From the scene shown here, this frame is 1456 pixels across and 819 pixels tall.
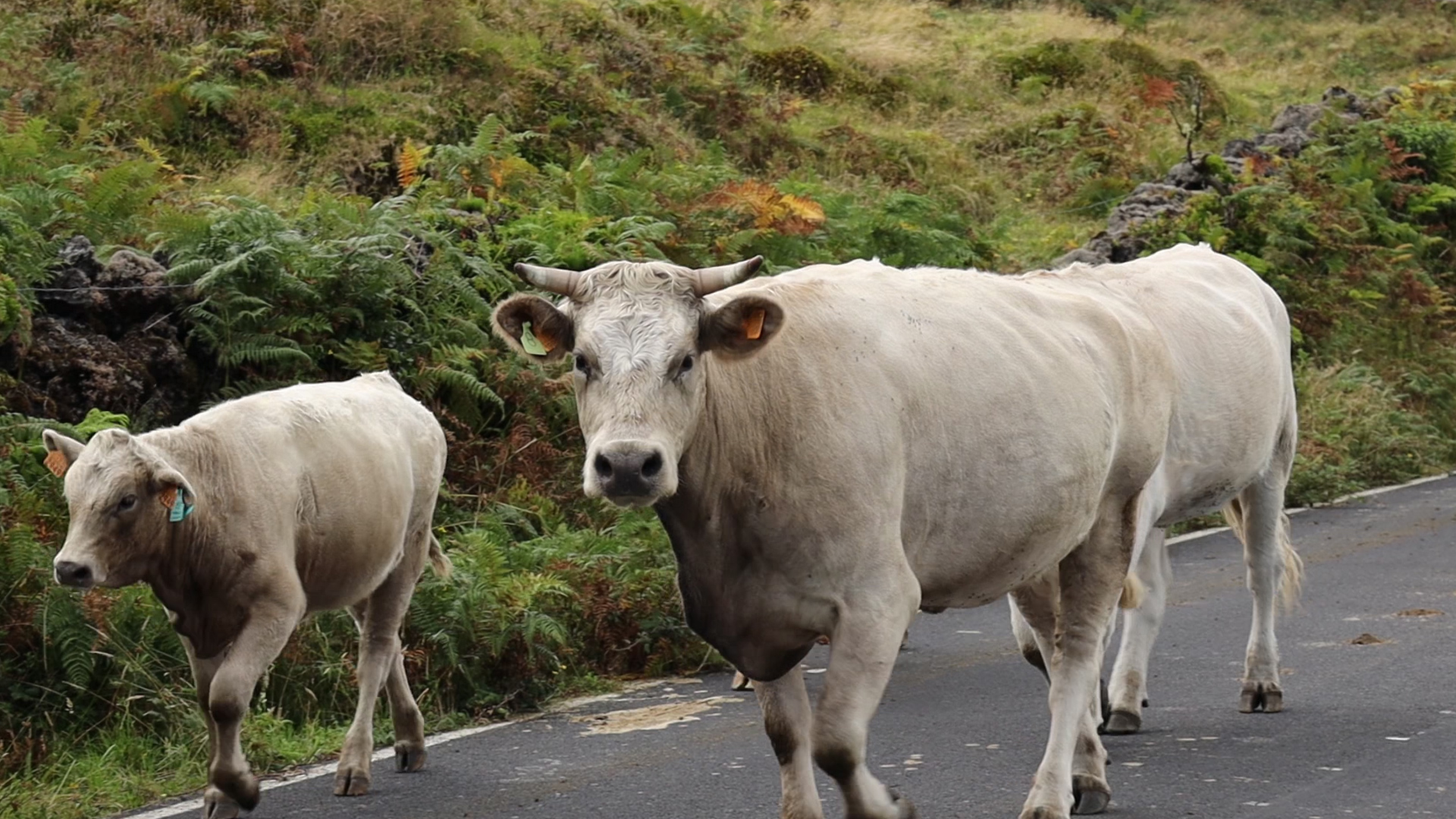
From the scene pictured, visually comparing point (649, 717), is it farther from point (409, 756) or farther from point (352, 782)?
point (352, 782)

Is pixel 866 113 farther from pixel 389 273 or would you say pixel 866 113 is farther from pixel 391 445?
Result: pixel 391 445

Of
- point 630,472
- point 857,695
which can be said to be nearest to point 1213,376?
point 857,695

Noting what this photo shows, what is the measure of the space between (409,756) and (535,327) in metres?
3.05

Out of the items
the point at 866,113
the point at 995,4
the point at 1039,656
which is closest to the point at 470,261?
the point at 1039,656

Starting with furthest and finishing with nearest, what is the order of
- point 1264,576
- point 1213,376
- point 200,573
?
1. point 1264,576
2. point 1213,376
3. point 200,573

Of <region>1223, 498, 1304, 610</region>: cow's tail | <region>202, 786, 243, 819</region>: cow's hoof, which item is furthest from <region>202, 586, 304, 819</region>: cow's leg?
<region>1223, 498, 1304, 610</region>: cow's tail

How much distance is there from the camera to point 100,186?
1248 cm

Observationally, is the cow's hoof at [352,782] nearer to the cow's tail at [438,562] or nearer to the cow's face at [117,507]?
the cow's face at [117,507]

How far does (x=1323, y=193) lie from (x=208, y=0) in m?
13.6

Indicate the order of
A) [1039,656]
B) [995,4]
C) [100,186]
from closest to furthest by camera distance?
[1039,656], [100,186], [995,4]

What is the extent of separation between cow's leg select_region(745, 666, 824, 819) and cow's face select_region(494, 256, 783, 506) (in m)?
1.08

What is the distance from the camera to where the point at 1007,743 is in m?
8.21

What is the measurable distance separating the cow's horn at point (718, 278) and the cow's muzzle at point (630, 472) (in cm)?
65

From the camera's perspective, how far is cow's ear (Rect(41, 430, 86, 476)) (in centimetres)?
727
